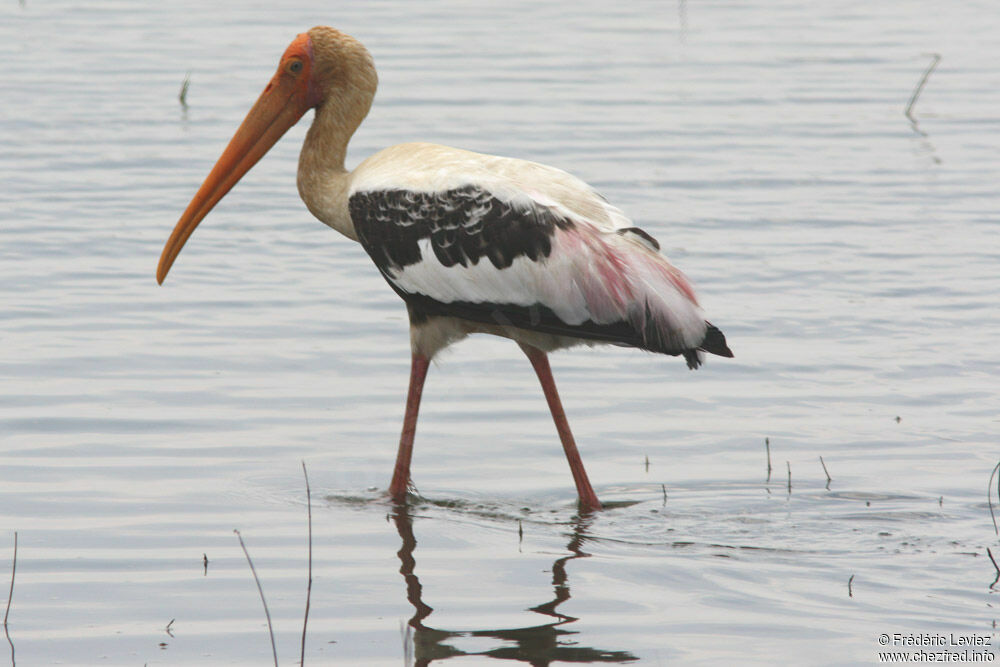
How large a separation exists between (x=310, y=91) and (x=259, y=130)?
1.16 ft

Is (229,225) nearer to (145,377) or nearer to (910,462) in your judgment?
(145,377)

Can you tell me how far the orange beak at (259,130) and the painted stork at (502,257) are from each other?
9.7 inches

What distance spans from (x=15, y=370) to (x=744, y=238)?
484cm

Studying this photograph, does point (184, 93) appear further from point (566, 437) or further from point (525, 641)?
point (525, 641)

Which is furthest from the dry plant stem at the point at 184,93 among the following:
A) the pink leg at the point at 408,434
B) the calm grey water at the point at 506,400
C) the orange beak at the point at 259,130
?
the pink leg at the point at 408,434

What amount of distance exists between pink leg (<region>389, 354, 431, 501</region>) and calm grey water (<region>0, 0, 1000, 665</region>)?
0.36ft

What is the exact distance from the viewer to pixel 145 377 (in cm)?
782

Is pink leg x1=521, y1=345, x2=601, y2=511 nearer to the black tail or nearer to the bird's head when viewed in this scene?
the black tail

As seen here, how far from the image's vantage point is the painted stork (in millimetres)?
6094

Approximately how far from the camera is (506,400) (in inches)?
308

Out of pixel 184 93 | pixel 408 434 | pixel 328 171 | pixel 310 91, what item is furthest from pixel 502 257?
pixel 184 93

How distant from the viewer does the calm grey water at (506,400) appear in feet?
17.4

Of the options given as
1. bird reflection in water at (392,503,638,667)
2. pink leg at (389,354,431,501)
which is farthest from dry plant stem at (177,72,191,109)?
bird reflection in water at (392,503,638,667)

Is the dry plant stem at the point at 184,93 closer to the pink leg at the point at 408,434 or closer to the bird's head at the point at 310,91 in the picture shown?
the bird's head at the point at 310,91
